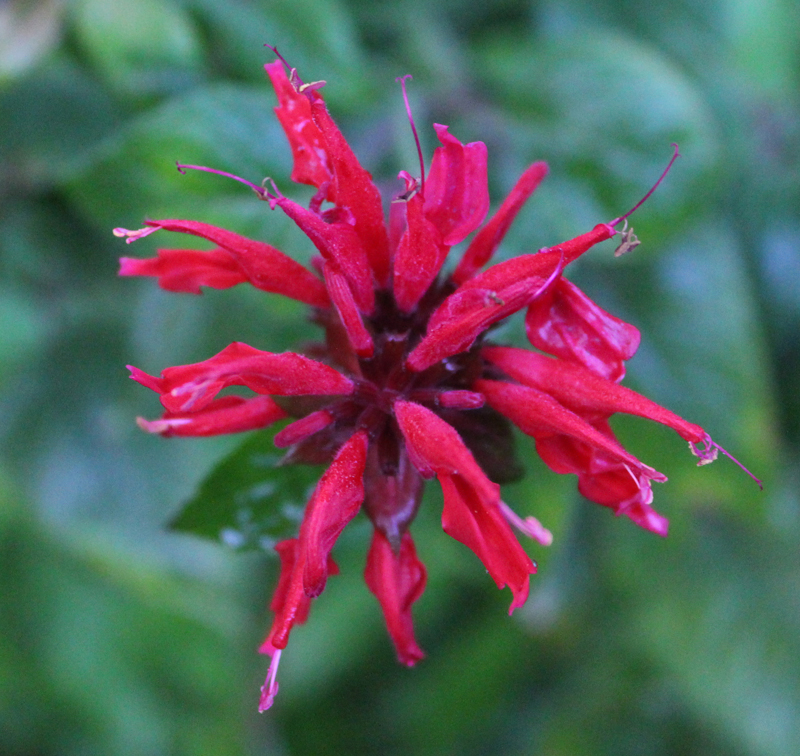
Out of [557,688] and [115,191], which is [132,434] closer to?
[115,191]

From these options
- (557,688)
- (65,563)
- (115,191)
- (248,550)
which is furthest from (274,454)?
(557,688)

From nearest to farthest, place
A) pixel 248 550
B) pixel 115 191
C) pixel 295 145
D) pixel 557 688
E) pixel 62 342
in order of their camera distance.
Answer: pixel 295 145 → pixel 248 550 → pixel 115 191 → pixel 62 342 → pixel 557 688

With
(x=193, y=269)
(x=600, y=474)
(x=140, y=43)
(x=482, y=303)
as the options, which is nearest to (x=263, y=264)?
(x=193, y=269)

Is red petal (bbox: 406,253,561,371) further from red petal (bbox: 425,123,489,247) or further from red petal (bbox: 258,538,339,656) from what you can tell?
red petal (bbox: 258,538,339,656)

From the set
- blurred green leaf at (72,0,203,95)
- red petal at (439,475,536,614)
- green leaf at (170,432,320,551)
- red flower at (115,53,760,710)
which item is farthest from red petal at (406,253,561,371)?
blurred green leaf at (72,0,203,95)

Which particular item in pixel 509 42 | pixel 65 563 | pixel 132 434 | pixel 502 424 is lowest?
pixel 65 563

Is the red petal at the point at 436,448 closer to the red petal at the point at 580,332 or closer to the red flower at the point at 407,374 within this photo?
the red flower at the point at 407,374

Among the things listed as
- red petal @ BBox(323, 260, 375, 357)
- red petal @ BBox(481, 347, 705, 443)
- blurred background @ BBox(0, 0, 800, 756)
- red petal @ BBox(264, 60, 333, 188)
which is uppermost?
red petal @ BBox(264, 60, 333, 188)
